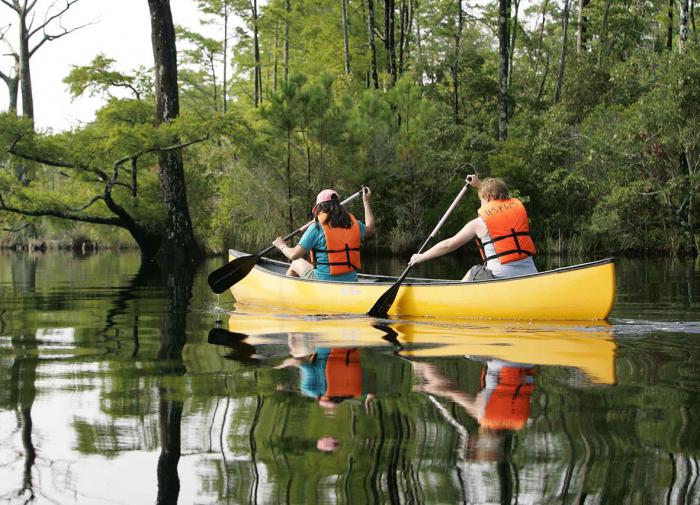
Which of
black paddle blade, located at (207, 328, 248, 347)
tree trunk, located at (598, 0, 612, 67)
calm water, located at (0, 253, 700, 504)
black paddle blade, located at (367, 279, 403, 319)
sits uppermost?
tree trunk, located at (598, 0, 612, 67)

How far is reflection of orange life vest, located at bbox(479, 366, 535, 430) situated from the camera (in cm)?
354

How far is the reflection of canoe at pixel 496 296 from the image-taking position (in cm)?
738

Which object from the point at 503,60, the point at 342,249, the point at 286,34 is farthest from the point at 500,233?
the point at 286,34

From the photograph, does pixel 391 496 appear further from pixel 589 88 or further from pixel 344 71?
pixel 344 71

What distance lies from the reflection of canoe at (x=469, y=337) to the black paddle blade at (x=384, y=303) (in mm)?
156

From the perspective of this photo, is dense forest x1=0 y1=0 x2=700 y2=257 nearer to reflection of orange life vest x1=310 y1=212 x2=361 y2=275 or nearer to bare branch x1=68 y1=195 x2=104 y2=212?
bare branch x1=68 y1=195 x2=104 y2=212

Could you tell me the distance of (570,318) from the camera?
7.58 meters

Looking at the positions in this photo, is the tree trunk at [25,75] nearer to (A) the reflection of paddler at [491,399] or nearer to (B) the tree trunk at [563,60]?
(B) the tree trunk at [563,60]

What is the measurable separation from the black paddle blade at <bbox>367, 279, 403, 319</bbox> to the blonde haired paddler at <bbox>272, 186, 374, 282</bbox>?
2.83ft

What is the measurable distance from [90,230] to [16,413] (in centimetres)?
2668

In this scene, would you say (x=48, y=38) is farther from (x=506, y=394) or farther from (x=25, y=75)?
(x=506, y=394)

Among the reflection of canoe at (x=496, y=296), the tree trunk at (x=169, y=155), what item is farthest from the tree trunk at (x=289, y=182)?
the reflection of canoe at (x=496, y=296)

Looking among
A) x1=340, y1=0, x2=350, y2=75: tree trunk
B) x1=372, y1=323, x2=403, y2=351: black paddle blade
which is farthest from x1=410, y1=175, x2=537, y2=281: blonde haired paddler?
x1=340, y1=0, x2=350, y2=75: tree trunk

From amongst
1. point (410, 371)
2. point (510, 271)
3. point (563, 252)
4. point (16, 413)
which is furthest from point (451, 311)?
point (563, 252)
